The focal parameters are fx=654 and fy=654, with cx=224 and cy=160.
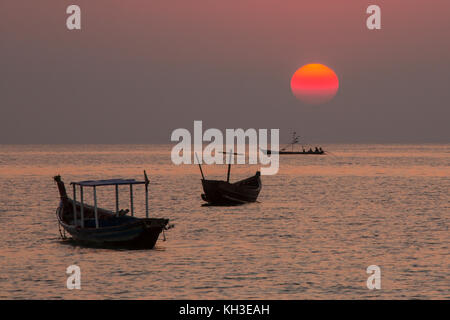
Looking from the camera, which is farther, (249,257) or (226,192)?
(226,192)

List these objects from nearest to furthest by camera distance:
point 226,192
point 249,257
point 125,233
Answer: point 249,257 < point 125,233 < point 226,192

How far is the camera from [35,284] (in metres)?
27.7

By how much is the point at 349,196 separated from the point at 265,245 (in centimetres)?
4512

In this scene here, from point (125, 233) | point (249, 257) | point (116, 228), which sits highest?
point (116, 228)

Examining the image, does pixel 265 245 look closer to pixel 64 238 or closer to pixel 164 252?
pixel 164 252

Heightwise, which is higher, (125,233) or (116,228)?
(116,228)

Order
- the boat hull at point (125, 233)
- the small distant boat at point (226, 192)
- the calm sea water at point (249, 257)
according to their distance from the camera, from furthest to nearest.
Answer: the small distant boat at point (226, 192) < the boat hull at point (125, 233) < the calm sea water at point (249, 257)

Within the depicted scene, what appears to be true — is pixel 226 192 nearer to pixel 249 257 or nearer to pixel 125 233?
pixel 249 257

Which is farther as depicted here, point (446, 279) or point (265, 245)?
point (265, 245)

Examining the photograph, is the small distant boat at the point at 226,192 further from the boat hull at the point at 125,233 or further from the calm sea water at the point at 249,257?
the boat hull at the point at 125,233

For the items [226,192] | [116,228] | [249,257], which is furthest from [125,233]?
[226,192]

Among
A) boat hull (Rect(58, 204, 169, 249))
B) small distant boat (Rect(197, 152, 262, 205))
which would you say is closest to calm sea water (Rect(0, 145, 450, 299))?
boat hull (Rect(58, 204, 169, 249))

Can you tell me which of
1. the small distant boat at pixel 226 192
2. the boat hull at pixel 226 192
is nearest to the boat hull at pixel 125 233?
the small distant boat at pixel 226 192
